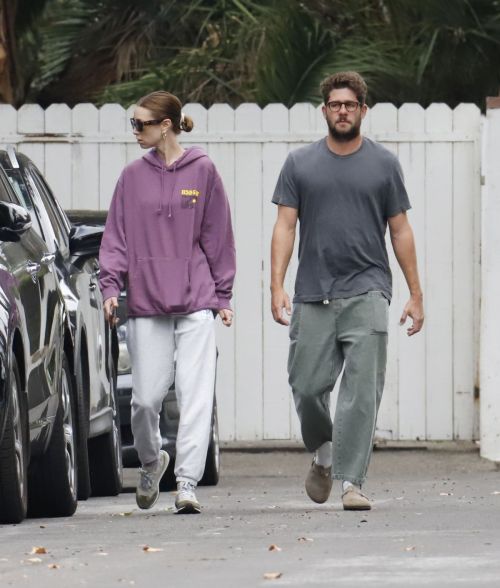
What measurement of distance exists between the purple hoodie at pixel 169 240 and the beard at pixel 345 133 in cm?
53

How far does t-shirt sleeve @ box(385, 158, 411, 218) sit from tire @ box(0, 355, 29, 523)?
5.94 ft

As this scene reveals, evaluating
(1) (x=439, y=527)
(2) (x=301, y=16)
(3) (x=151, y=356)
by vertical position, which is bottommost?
(1) (x=439, y=527)

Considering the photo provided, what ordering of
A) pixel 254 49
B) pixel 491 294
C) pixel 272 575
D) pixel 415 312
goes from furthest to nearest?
1. pixel 254 49
2. pixel 491 294
3. pixel 415 312
4. pixel 272 575

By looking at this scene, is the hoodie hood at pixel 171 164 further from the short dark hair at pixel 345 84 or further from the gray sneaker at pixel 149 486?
the gray sneaker at pixel 149 486

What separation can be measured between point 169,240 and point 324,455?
3.92 feet

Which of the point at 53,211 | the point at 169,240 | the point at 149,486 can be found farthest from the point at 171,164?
the point at 53,211

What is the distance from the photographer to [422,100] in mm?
15180

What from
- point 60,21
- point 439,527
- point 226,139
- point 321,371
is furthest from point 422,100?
point 439,527

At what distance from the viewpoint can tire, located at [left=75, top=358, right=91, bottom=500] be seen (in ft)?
31.0

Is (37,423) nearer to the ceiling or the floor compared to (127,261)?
nearer to the floor

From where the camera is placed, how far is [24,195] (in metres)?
9.48

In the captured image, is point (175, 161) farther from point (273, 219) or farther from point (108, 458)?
point (273, 219)

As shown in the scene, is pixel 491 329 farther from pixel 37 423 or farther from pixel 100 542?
pixel 100 542

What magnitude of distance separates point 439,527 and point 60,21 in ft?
38.8
